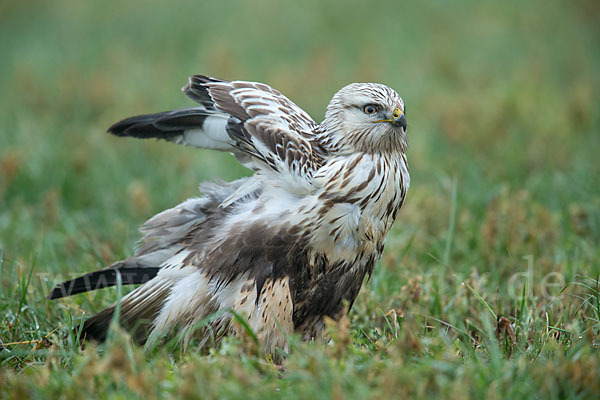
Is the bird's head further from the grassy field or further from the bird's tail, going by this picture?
the bird's tail

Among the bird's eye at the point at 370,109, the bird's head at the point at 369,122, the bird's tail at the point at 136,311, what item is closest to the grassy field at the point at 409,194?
the bird's tail at the point at 136,311

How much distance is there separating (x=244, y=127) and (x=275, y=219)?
52 cm

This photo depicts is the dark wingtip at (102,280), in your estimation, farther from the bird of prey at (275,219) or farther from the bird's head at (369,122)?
the bird's head at (369,122)

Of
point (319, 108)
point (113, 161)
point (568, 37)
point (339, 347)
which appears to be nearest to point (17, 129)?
point (113, 161)

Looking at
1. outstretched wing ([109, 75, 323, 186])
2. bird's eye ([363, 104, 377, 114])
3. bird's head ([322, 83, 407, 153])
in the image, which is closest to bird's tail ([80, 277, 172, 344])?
outstretched wing ([109, 75, 323, 186])

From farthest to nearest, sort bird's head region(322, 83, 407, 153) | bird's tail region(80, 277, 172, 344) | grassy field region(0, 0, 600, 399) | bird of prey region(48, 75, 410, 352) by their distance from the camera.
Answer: bird's tail region(80, 277, 172, 344) → bird's head region(322, 83, 407, 153) → bird of prey region(48, 75, 410, 352) → grassy field region(0, 0, 600, 399)

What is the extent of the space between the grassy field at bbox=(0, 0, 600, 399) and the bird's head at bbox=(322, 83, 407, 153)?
862 mm

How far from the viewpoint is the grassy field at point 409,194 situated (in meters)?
2.93

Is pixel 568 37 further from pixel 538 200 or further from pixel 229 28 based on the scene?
pixel 538 200

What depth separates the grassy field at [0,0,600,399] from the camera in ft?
9.62

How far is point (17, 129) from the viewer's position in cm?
787

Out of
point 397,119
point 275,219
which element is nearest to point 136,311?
point 275,219

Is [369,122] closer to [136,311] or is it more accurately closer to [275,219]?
[275,219]

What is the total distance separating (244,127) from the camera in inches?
145
